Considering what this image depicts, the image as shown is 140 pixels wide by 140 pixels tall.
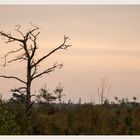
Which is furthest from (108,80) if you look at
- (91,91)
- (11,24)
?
(11,24)

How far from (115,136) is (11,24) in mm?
2283

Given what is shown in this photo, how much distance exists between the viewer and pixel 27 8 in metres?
22.6

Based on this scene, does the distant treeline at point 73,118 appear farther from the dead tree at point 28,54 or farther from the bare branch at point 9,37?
the bare branch at point 9,37

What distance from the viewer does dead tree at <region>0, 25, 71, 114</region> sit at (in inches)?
894

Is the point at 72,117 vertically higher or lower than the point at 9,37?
lower

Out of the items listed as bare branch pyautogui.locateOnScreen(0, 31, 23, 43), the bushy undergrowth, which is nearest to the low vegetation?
the bushy undergrowth

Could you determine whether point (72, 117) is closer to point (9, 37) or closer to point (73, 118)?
point (73, 118)

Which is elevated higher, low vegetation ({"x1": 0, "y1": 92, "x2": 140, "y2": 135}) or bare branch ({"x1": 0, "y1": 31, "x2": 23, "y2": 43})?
bare branch ({"x1": 0, "y1": 31, "x2": 23, "y2": 43})

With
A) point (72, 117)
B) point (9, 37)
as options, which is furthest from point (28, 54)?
point (72, 117)

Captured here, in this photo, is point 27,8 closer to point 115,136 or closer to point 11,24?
point 11,24

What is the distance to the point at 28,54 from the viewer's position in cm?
2281

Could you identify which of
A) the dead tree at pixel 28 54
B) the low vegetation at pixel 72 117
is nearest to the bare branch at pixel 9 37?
the dead tree at pixel 28 54

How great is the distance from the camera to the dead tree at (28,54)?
74.5ft

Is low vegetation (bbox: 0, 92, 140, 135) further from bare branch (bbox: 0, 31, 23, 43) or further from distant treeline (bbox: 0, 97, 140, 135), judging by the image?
bare branch (bbox: 0, 31, 23, 43)
